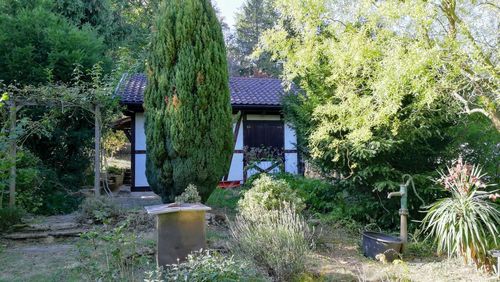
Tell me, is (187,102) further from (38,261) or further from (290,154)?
(290,154)

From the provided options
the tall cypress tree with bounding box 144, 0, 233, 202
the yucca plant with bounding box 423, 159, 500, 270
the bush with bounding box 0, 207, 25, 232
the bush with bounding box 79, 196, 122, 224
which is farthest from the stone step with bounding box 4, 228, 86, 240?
the yucca plant with bounding box 423, 159, 500, 270

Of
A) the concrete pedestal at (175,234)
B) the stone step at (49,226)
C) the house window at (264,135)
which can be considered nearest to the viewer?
the concrete pedestal at (175,234)

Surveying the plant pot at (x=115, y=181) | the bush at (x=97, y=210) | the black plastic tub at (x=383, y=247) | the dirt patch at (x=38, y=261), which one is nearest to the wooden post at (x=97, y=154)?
the bush at (x=97, y=210)

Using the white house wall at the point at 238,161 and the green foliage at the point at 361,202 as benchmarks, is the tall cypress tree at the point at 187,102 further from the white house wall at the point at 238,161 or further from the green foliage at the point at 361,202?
the white house wall at the point at 238,161

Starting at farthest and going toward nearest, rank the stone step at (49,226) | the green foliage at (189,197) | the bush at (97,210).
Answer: the bush at (97,210) < the stone step at (49,226) < the green foliage at (189,197)

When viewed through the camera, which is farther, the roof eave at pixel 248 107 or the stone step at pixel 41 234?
the roof eave at pixel 248 107

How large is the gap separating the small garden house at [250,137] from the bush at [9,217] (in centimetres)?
437

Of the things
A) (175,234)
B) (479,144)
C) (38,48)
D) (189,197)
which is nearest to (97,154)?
(189,197)

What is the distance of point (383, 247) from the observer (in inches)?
215

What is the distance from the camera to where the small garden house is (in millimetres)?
11125

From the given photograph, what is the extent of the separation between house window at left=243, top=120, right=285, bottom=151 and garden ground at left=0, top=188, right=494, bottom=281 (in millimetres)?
5127

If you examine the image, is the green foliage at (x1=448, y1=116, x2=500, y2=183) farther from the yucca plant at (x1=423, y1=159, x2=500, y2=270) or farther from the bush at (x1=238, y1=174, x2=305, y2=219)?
the bush at (x1=238, y1=174, x2=305, y2=219)

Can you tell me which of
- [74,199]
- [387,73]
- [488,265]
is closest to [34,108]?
[74,199]

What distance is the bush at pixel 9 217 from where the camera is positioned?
652cm
